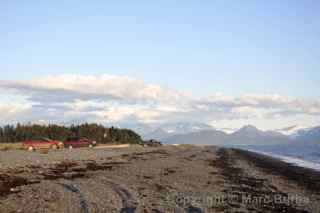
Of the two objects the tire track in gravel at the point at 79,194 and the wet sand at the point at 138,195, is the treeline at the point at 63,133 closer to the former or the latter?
the wet sand at the point at 138,195

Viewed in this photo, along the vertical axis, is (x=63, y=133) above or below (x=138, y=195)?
above

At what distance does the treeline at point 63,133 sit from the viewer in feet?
335

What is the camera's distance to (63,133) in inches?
4203

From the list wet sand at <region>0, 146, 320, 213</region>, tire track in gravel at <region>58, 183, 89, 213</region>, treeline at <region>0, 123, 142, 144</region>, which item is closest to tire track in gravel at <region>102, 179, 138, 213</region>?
wet sand at <region>0, 146, 320, 213</region>

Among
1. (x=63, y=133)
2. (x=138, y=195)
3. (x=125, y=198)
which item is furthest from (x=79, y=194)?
(x=63, y=133)

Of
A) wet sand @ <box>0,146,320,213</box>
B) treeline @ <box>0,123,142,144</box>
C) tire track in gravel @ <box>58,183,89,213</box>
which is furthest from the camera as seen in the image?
treeline @ <box>0,123,142,144</box>

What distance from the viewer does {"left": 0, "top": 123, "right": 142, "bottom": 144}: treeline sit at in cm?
10200

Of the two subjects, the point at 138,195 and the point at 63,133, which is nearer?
the point at 138,195

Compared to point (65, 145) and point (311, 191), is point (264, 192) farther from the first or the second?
point (65, 145)

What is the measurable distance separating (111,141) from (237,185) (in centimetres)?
8735

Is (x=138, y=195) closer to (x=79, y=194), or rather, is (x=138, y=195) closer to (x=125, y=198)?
(x=125, y=198)

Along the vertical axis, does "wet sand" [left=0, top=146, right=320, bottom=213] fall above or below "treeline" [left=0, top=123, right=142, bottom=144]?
below

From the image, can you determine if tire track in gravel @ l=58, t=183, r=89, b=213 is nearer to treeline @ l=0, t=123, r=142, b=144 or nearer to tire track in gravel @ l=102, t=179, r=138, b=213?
tire track in gravel @ l=102, t=179, r=138, b=213

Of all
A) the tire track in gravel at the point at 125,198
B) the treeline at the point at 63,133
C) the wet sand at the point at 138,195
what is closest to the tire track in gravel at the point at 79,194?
the wet sand at the point at 138,195
